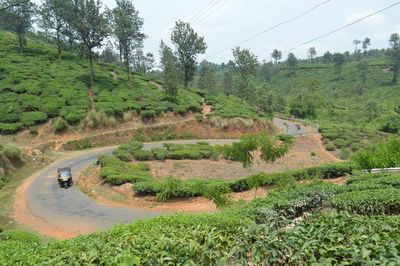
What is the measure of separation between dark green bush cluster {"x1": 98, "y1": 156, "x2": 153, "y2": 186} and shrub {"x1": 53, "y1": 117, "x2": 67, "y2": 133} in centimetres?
1267

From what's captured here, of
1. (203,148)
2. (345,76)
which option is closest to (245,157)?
(203,148)

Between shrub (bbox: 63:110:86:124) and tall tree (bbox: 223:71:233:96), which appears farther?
tall tree (bbox: 223:71:233:96)

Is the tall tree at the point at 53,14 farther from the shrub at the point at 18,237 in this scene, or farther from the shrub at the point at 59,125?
the shrub at the point at 18,237

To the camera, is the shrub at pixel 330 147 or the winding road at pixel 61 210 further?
the shrub at pixel 330 147

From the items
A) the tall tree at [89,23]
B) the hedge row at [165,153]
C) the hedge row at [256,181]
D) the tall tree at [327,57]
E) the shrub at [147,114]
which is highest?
the tall tree at [327,57]

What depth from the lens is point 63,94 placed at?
52500 mm

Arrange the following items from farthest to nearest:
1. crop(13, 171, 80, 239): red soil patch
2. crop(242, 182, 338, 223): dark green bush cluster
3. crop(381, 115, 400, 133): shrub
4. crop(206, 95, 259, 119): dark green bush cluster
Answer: crop(381, 115, 400, 133): shrub < crop(206, 95, 259, 119): dark green bush cluster < crop(13, 171, 80, 239): red soil patch < crop(242, 182, 338, 223): dark green bush cluster

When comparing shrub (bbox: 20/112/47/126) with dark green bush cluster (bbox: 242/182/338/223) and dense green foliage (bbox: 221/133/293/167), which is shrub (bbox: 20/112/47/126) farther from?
dark green bush cluster (bbox: 242/182/338/223)

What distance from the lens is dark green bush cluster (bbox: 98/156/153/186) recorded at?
26547 mm

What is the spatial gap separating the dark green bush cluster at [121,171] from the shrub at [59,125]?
41.6 feet

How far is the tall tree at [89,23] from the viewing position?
2019 inches

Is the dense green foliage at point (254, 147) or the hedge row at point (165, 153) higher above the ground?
the dense green foliage at point (254, 147)

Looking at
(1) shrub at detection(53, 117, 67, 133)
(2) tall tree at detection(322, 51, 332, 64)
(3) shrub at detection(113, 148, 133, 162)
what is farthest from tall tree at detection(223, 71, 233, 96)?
(3) shrub at detection(113, 148, 133, 162)

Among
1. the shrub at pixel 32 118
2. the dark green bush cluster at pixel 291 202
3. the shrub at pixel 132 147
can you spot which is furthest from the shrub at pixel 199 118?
the dark green bush cluster at pixel 291 202
